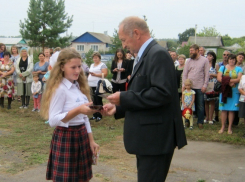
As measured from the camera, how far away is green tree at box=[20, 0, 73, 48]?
4088 centimetres

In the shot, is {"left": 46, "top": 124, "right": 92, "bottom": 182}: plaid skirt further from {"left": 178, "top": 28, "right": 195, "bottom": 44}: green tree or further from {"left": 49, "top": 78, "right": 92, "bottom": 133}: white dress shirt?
{"left": 178, "top": 28, "right": 195, "bottom": 44}: green tree

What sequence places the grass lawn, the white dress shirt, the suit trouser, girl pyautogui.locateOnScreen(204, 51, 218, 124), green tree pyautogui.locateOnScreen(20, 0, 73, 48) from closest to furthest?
the suit trouser, the white dress shirt, the grass lawn, girl pyautogui.locateOnScreen(204, 51, 218, 124), green tree pyautogui.locateOnScreen(20, 0, 73, 48)

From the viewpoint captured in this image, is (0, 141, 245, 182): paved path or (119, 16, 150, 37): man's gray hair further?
(0, 141, 245, 182): paved path

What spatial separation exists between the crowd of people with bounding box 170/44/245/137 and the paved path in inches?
63.3

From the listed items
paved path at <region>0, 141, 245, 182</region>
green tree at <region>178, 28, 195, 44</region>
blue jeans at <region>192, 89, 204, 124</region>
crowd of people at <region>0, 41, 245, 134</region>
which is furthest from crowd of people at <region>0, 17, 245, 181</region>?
green tree at <region>178, 28, 195, 44</region>

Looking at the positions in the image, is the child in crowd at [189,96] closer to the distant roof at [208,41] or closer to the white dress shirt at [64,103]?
the white dress shirt at [64,103]

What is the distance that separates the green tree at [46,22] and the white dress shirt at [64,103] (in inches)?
1508

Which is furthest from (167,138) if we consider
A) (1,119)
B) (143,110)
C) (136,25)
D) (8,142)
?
(1,119)

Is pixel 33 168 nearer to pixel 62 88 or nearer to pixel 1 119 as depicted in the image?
pixel 62 88

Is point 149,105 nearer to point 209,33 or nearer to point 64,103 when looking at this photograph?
point 64,103

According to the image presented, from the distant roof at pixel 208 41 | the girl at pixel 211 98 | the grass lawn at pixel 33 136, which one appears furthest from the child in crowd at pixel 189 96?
the distant roof at pixel 208 41

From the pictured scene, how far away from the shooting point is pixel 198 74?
8.24 m

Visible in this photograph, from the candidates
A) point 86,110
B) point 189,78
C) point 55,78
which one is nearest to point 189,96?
point 189,78

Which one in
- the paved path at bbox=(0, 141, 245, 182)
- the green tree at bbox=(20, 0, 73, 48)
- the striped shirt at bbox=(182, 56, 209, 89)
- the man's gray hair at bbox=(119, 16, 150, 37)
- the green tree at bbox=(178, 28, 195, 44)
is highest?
the green tree at bbox=(178, 28, 195, 44)
